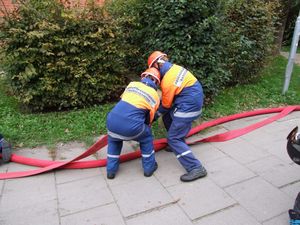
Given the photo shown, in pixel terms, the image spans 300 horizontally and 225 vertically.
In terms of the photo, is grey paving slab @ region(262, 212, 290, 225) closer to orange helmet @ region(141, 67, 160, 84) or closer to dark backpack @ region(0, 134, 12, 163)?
orange helmet @ region(141, 67, 160, 84)

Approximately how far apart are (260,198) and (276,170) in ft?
2.25

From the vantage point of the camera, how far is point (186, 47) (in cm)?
537

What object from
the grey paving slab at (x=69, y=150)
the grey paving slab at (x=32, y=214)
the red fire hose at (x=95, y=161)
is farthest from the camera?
the grey paving slab at (x=69, y=150)

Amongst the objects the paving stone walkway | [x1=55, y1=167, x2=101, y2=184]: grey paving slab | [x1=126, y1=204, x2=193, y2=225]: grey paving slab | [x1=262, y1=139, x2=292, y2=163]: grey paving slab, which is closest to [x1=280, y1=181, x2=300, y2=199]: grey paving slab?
the paving stone walkway

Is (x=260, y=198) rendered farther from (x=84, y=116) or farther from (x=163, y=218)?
(x=84, y=116)

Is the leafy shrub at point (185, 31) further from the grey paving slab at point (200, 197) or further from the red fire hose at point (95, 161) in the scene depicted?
the grey paving slab at point (200, 197)

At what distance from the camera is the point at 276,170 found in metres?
3.89

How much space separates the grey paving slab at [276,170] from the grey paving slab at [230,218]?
0.71 m

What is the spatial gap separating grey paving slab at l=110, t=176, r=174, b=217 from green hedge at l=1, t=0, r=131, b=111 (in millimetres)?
2452

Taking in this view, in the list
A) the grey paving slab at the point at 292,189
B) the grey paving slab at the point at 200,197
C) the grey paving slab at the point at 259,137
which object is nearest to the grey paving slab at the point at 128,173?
the grey paving slab at the point at 200,197

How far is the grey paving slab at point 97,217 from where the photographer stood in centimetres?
306

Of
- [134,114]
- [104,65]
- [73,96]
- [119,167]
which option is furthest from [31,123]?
[134,114]

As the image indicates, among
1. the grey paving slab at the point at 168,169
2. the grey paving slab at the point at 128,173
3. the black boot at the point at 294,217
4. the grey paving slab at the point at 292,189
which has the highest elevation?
the black boot at the point at 294,217

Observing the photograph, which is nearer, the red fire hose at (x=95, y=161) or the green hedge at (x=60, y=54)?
the red fire hose at (x=95, y=161)
